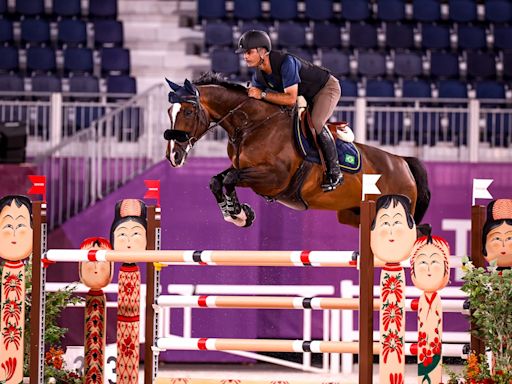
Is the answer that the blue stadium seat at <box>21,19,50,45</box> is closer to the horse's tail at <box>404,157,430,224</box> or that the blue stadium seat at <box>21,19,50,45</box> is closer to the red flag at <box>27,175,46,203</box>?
the horse's tail at <box>404,157,430,224</box>

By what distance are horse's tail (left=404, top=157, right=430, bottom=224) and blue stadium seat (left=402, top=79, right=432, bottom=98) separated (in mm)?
Answer: 3696

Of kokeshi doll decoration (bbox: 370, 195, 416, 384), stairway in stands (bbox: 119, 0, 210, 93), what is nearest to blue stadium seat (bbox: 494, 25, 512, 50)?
stairway in stands (bbox: 119, 0, 210, 93)

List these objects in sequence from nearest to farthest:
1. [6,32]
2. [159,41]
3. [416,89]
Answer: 1. [416,89]
2. [6,32]
3. [159,41]

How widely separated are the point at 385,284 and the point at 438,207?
3944 mm

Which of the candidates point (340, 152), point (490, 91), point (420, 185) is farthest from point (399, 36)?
point (340, 152)

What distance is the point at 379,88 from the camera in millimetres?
9891

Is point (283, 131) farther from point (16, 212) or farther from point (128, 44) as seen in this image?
point (128, 44)

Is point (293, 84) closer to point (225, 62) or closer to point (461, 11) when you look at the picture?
point (225, 62)

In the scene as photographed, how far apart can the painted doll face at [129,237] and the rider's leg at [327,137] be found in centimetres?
110

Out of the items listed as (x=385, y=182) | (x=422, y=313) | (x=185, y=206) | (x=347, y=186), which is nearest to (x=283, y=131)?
(x=347, y=186)

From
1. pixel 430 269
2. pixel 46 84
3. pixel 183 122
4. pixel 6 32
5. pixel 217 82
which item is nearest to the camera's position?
pixel 430 269

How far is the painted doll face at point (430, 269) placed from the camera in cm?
416

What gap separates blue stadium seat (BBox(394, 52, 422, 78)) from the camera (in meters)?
10.3

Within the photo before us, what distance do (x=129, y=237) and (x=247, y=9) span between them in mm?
6104
